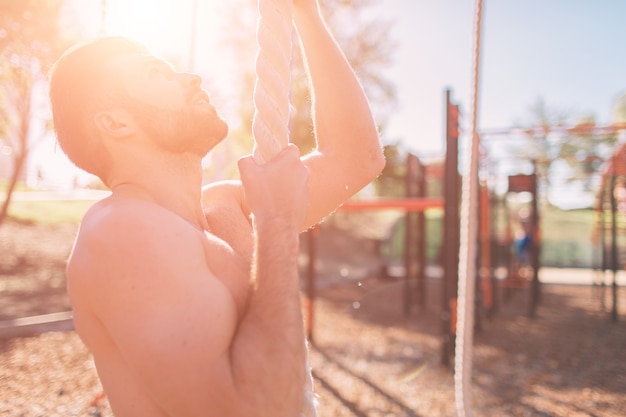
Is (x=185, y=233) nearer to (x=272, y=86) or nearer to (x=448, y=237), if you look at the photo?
(x=272, y=86)

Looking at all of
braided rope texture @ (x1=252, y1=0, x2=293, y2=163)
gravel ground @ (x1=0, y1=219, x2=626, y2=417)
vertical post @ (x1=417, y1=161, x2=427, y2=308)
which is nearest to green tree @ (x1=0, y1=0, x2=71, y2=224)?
gravel ground @ (x1=0, y1=219, x2=626, y2=417)

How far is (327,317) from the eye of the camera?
855 cm

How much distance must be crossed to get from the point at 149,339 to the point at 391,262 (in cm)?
1932

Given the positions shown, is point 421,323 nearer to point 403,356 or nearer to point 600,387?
point 403,356

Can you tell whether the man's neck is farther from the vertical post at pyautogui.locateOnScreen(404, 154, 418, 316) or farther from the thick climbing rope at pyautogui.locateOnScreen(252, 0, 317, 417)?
the vertical post at pyautogui.locateOnScreen(404, 154, 418, 316)

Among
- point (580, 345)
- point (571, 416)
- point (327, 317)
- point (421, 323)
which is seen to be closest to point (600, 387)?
point (571, 416)

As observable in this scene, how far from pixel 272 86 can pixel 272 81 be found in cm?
1

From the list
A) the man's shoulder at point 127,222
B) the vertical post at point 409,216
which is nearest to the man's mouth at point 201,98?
the man's shoulder at point 127,222

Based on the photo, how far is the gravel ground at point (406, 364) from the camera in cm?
440

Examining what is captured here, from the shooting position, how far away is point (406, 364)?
5.77m

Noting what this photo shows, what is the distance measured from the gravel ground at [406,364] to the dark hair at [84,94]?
2.56 m

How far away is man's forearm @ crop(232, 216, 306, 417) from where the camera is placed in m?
1.01

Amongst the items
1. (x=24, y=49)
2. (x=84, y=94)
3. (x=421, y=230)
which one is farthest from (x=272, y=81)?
(x=24, y=49)

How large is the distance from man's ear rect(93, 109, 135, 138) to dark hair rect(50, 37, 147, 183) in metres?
0.02
